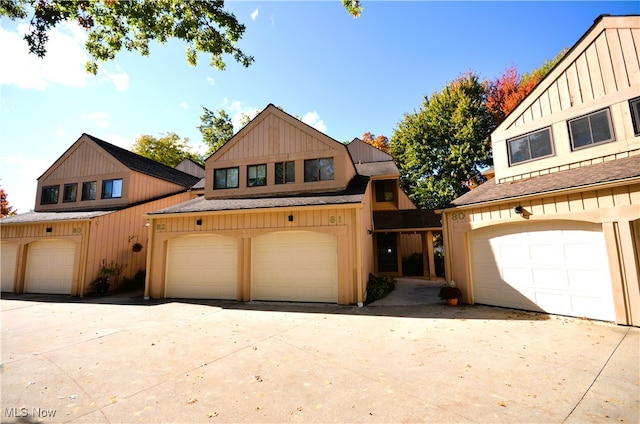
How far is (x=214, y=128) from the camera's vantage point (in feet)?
111

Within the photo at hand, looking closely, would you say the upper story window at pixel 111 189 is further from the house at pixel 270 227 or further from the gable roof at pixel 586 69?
the gable roof at pixel 586 69

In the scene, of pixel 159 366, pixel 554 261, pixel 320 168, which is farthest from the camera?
pixel 320 168

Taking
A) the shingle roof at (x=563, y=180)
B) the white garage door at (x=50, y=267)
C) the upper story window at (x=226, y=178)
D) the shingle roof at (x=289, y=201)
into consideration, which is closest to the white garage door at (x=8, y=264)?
the white garage door at (x=50, y=267)

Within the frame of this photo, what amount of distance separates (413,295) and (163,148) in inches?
1285

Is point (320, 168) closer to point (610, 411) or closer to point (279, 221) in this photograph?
point (279, 221)

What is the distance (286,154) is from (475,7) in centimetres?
898

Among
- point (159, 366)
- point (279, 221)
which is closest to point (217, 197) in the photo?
point (279, 221)

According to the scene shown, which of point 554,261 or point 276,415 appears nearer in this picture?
point 276,415

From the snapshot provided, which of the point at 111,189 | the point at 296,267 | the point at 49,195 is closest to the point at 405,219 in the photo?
the point at 296,267

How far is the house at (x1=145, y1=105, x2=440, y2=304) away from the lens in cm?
976

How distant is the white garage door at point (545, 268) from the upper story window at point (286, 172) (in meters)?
7.85

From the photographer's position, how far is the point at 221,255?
434 inches

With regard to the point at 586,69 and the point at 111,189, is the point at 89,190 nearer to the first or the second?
the point at 111,189

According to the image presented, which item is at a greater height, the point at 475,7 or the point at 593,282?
the point at 475,7
